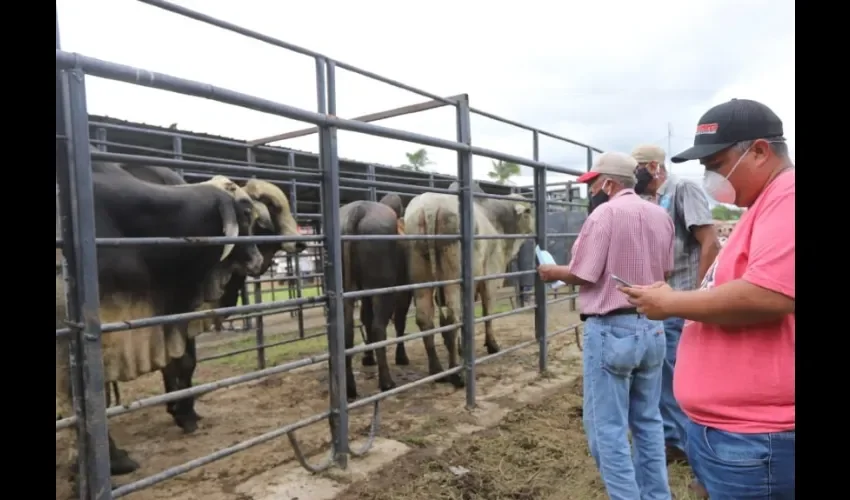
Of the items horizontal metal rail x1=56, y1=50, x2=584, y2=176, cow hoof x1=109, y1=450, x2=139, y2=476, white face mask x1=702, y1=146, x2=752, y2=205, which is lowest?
cow hoof x1=109, y1=450, x2=139, y2=476

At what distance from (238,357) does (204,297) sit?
257cm

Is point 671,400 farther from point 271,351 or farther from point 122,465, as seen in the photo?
point 271,351

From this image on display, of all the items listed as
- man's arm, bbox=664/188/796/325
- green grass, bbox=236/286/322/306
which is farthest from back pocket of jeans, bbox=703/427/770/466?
green grass, bbox=236/286/322/306

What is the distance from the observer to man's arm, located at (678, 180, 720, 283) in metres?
3.06

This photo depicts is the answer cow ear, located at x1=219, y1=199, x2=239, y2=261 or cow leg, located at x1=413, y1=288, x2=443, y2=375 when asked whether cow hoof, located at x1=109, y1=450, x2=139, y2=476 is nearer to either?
cow ear, located at x1=219, y1=199, x2=239, y2=261

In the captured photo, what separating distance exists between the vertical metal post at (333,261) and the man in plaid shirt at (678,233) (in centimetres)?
186

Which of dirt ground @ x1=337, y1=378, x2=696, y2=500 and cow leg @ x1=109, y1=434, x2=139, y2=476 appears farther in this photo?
cow leg @ x1=109, y1=434, x2=139, y2=476

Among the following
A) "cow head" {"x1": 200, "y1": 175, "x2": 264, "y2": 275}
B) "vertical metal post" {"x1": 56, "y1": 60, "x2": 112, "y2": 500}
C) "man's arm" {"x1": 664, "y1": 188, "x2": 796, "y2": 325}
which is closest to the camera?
"man's arm" {"x1": 664, "y1": 188, "x2": 796, "y2": 325}

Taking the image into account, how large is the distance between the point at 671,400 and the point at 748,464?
2.29 m

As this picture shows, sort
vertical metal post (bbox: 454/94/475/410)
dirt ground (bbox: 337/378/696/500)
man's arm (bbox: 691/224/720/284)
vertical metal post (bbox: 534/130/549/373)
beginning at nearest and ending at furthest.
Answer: dirt ground (bbox: 337/378/696/500)
man's arm (bbox: 691/224/720/284)
vertical metal post (bbox: 454/94/475/410)
vertical metal post (bbox: 534/130/549/373)

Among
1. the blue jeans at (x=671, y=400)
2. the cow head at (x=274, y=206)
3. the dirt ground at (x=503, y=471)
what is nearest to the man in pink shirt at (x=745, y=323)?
the dirt ground at (x=503, y=471)

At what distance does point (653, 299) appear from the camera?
163 cm

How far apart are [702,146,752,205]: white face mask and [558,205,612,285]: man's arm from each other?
0.77 m
